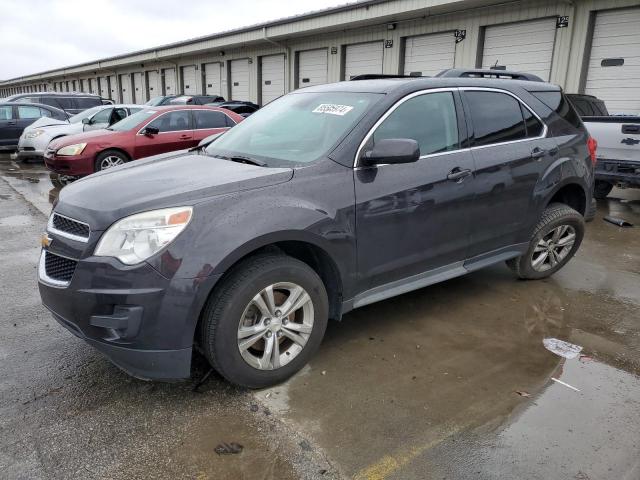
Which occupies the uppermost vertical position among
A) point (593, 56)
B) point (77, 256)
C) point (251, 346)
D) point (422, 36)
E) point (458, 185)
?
point (422, 36)

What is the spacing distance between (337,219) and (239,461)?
1400 millimetres

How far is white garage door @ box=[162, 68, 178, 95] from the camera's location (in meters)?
29.7

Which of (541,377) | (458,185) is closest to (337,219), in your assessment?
(458,185)

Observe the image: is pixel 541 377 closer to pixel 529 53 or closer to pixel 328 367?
pixel 328 367

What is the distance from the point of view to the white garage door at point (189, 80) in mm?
27750

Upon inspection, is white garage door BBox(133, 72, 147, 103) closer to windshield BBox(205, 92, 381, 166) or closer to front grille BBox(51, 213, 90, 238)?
windshield BBox(205, 92, 381, 166)

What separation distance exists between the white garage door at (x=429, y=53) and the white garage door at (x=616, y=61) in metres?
3.88

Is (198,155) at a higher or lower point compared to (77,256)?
higher

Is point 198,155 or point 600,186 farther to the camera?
point 600,186

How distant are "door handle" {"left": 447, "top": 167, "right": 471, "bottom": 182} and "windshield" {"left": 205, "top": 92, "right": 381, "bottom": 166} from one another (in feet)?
A: 2.45

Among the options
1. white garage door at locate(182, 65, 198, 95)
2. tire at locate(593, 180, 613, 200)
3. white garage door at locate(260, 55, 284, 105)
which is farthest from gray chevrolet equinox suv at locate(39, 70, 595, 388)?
white garage door at locate(182, 65, 198, 95)

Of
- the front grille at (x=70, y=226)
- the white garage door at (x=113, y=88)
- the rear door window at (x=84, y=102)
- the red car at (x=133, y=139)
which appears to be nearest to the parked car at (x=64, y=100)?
the rear door window at (x=84, y=102)

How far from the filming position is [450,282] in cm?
467

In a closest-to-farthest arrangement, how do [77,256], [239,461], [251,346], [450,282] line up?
1. [239,461]
2. [77,256]
3. [251,346]
4. [450,282]
